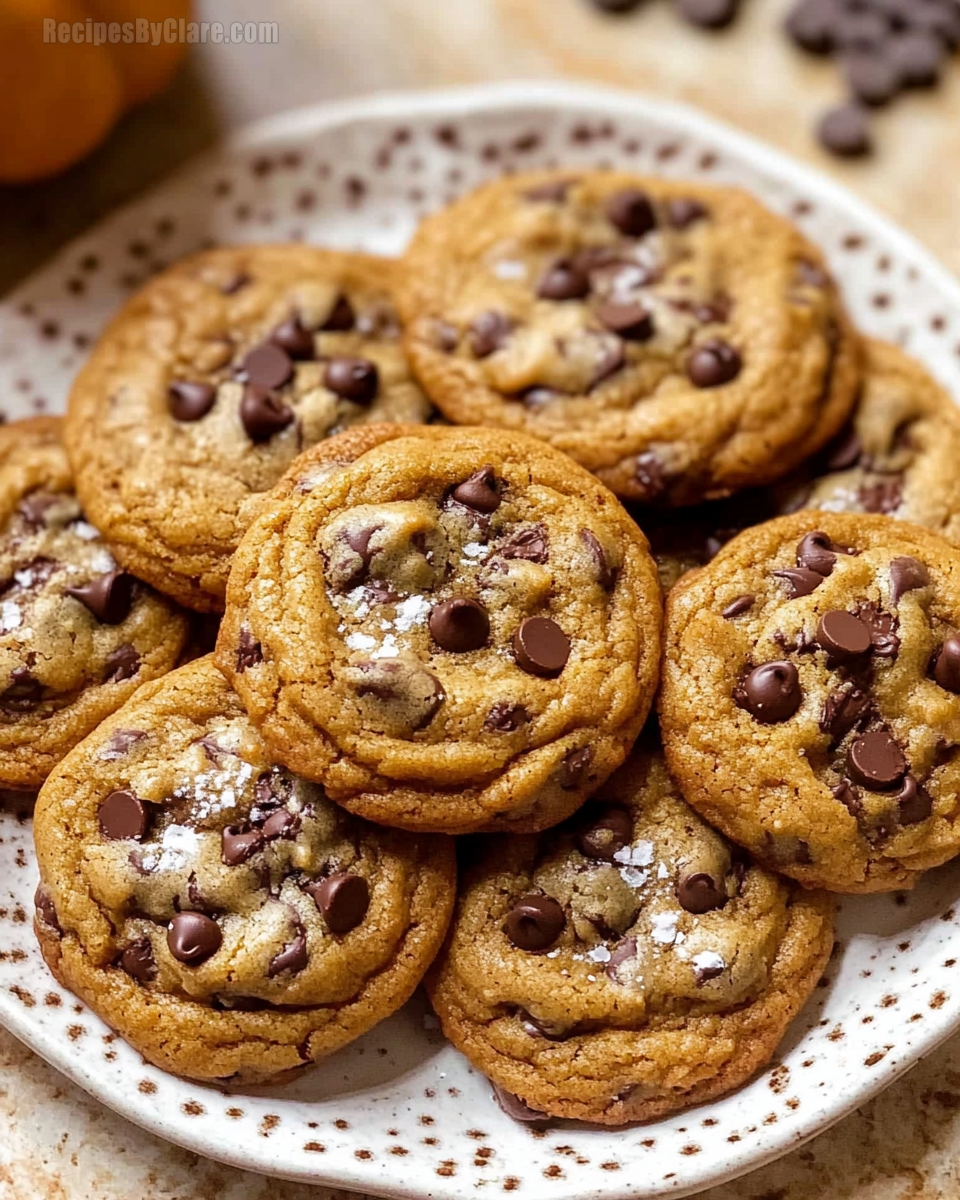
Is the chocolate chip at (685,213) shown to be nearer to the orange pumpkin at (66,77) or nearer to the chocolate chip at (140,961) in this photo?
the orange pumpkin at (66,77)

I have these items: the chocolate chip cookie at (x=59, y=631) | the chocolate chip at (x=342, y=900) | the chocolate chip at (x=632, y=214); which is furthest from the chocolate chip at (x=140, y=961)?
the chocolate chip at (x=632, y=214)

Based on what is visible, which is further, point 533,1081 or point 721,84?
point 721,84

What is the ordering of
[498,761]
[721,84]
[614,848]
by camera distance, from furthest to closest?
Answer: [721,84]
[614,848]
[498,761]

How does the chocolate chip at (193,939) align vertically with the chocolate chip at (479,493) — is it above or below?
below

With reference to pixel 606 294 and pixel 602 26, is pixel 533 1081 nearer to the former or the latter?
pixel 606 294

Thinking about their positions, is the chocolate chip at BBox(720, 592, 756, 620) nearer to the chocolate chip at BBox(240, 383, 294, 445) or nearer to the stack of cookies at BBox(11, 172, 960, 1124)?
the stack of cookies at BBox(11, 172, 960, 1124)

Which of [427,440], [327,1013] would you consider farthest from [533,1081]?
[427,440]

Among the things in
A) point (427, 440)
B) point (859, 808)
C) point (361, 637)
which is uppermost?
point (427, 440)
